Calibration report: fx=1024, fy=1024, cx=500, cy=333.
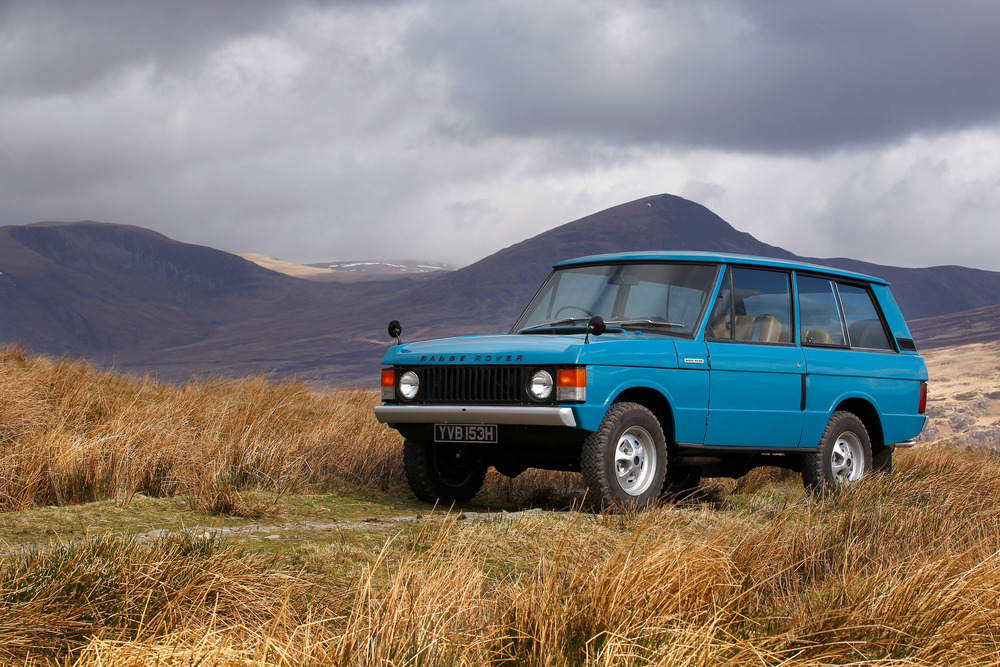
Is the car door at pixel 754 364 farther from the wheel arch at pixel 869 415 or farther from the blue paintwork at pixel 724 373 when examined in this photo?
the wheel arch at pixel 869 415

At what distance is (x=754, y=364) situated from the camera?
795 centimetres

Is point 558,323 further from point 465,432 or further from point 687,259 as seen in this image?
point 465,432

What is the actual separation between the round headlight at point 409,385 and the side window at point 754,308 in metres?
2.24

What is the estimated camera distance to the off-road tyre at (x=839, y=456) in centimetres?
855

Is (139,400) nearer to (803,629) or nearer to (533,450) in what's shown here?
(533,450)

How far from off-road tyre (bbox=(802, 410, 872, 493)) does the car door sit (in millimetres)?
352

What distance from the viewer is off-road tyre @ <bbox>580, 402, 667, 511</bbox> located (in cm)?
679

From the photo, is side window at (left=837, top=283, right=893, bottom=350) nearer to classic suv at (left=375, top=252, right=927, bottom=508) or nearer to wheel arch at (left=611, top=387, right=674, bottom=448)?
classic suv at (left=375, top=252, right=927, bottom=508)

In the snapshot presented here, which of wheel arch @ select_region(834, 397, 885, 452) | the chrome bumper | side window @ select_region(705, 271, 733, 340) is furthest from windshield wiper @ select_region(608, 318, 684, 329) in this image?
wheel arch @ select_region(834, 397, 885, 452)

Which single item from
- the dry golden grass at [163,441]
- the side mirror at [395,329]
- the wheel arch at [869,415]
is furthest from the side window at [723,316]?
the dry golden grass at [163,441]

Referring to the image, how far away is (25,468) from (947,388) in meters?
176

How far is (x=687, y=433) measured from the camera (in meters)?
7.49

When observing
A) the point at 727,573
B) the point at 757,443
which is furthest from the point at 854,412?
the point at 727,573

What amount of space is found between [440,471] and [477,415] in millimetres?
1290
